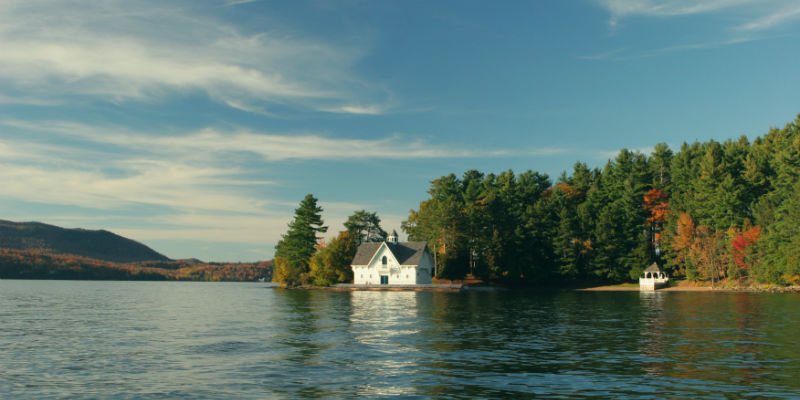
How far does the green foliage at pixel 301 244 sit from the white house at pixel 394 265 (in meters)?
13.5

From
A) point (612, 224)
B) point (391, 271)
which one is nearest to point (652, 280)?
point (612, 224)

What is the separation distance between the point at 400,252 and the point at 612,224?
136 ft

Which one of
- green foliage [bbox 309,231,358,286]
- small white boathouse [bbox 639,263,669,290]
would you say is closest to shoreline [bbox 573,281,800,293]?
small white boathouse [bbox 639,263,669,290]

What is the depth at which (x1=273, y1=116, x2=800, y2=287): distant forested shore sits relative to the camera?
92.6 meters

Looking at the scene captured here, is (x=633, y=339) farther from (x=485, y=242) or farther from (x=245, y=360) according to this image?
(x=485, y=242)

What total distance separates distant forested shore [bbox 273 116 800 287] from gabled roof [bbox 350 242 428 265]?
4.37 metres

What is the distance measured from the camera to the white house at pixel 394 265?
108 m

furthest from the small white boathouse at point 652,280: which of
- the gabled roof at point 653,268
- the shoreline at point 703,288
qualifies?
the shoreline at point 703,288

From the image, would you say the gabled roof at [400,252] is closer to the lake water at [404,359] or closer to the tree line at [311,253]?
the tree line at [311,253]

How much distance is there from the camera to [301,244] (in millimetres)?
122812

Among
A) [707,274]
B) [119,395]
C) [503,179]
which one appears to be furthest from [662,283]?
[119,395]

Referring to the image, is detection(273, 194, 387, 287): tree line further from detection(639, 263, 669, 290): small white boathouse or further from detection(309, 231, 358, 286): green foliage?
detection(639, 263, 669, 290): small white boathouse

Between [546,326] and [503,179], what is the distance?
3785 inches

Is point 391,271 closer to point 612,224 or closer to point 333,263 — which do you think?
point 333,263
